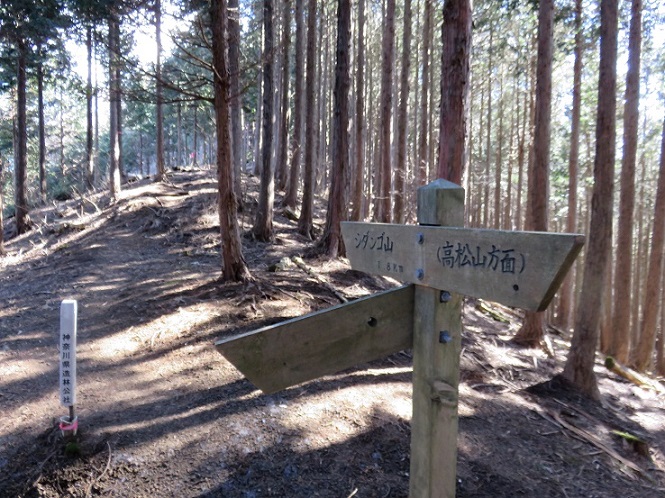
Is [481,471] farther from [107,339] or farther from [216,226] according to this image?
[216,226]

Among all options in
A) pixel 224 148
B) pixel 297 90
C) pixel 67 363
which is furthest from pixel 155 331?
pixel 297 90

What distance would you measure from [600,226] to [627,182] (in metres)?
5.86

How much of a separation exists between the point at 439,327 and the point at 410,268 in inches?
11.7

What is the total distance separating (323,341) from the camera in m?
2.10

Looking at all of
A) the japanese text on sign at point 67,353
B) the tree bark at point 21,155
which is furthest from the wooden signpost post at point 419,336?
the tree bark at point 21,155

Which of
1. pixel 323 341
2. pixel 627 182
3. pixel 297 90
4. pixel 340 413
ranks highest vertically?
pixel 297 90

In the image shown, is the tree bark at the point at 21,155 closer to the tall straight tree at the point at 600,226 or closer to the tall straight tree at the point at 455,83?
the tall straight tree at the point at 455,83

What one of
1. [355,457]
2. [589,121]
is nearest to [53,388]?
[355,457]

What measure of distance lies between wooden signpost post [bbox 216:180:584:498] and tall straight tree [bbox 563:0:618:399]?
23.6ft

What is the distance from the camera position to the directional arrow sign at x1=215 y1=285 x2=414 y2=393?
6.59 ft

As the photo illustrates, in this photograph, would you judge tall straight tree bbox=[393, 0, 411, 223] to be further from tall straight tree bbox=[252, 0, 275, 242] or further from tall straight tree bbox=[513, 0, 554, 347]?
tall straight tree bbox=[513, 0, 554, 347]

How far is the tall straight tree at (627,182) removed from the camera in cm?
1253

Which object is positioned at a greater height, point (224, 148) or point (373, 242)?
point (224, 148)

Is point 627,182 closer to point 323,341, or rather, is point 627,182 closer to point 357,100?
point 357,100
